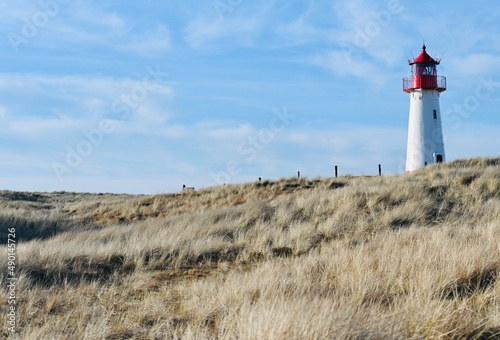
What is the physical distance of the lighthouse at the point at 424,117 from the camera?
30922 mm

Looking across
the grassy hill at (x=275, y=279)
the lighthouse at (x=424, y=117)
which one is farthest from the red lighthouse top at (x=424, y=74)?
the grassy hill at (x=275, y=279)

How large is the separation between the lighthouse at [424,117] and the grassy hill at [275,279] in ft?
59.2

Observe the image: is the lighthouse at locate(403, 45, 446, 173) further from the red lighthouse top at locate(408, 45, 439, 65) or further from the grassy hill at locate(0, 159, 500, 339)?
the grassy hill at locate(0, 159, 500, 339)

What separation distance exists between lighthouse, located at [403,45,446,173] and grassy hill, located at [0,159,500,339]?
59.2 ft

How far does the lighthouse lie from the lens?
3092 centimetres

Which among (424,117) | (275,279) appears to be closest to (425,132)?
(424,117)

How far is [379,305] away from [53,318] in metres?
2.90

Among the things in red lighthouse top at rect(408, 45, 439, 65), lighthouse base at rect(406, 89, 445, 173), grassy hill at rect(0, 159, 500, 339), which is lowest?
grassy hill at rect(0, 159, 500, 339)

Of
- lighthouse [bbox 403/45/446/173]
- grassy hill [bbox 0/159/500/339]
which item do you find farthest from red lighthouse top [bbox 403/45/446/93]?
grassy hill [bbox 0/159/500/339]

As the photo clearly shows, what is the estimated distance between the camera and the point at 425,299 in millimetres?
4312

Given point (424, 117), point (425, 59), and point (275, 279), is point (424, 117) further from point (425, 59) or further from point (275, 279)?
point (275, 279)

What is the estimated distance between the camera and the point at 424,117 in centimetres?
3128

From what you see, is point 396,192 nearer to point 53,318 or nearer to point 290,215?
point 290,215

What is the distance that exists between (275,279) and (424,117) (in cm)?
2826
